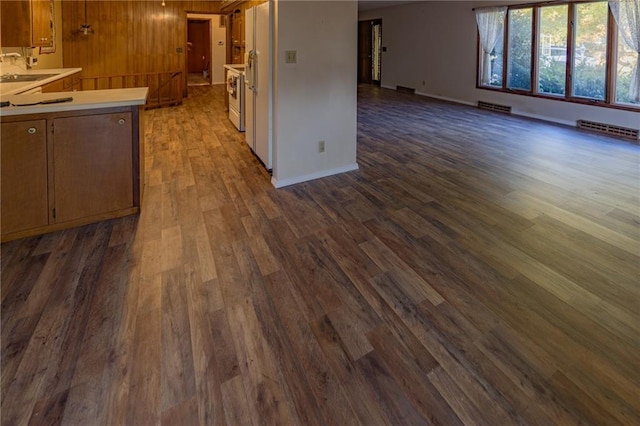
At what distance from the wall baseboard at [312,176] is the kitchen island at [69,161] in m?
1.28

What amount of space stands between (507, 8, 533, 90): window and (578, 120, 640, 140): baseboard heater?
1.46 metres

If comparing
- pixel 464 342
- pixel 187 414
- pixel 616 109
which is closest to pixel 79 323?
pixel 187 414

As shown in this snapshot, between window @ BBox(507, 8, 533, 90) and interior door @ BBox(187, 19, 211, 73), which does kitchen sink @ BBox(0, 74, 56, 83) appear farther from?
interior door @ BBox(187, 19, 211, 73)

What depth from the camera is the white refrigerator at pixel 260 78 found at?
3.69 m

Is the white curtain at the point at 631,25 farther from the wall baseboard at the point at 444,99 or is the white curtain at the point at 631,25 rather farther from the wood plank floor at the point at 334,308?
the wall baseboard at the point at 444,99

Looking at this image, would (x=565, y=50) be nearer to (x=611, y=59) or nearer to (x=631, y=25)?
(x=611, y=59)

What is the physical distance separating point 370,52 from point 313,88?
997 cm

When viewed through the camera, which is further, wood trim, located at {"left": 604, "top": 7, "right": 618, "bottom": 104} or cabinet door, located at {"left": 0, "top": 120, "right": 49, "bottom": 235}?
wood trim, located at {"left": 604, "top": 7, "right": 618, "bottom": 104}

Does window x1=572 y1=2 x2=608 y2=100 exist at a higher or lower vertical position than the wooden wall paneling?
lower

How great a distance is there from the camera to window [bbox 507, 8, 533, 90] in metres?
7.33

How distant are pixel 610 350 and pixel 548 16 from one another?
725cm

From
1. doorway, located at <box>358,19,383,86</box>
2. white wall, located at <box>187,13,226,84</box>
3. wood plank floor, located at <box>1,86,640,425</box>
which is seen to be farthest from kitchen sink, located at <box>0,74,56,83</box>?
doorway, located at <box>358,19,383,86</box>

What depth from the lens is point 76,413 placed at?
1.38 meters

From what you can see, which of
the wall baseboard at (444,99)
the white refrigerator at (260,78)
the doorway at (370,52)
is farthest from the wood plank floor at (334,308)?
the doorway at (370,52)
